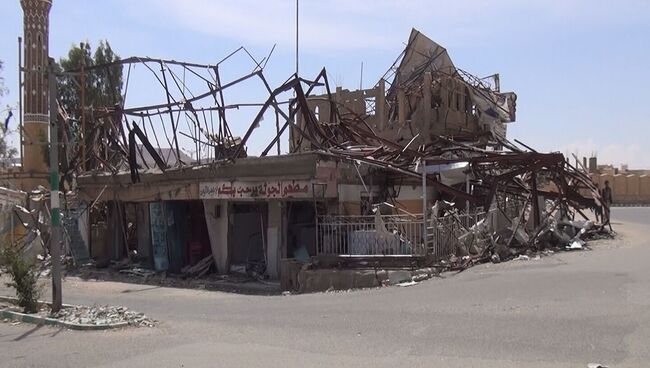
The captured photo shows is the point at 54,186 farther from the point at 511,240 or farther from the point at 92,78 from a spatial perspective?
the point at 92,78

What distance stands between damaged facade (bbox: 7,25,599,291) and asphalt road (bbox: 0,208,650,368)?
218cm

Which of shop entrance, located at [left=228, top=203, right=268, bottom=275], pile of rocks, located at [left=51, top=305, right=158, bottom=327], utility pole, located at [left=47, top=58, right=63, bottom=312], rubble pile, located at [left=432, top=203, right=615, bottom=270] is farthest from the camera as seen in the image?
shop entrance, located at [left=228, top=203, right=268, bottom=275]

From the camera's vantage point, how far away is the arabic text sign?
57.2ft

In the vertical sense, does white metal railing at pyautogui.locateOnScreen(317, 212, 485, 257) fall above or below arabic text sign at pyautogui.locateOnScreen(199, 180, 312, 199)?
below

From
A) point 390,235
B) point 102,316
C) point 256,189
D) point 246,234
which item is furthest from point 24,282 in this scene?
point 246,234

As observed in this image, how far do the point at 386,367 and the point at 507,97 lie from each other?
103 feet

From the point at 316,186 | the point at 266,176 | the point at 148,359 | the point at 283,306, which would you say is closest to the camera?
the point at 148,359

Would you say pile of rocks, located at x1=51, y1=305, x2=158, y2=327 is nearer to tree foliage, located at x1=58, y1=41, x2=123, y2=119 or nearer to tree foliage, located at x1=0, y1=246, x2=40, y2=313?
tree foliage, located at x1=0, y1=246, x2=40, y2=313

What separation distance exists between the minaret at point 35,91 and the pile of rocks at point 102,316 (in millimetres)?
29319

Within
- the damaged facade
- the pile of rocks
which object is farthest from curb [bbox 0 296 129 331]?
the damaged facade

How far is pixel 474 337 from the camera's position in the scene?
8.32m

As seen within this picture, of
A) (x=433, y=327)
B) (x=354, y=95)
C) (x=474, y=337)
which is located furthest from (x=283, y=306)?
(x=354, y=95)

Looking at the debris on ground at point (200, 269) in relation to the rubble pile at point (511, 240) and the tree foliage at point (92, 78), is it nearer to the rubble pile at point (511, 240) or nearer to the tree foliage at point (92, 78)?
the rubble pile at point (511, 240)

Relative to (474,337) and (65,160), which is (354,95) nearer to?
(65,160)
